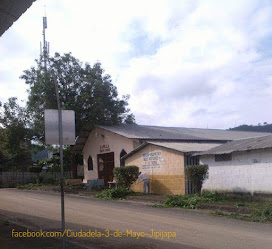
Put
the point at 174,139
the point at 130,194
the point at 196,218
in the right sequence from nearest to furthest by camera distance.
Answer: the point at 196,218
the point at 130,194
the point at 174,139

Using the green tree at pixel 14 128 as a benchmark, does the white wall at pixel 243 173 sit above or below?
below

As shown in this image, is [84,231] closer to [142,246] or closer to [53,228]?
[53,228]

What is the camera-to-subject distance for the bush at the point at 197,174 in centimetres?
1748

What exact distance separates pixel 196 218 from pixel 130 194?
28.6ft

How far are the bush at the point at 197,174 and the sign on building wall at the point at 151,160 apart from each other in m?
4.11

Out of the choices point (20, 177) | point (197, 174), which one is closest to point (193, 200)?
point (197, 174)

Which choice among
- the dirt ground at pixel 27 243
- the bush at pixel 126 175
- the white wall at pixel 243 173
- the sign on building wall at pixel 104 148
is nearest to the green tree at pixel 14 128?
the sign on building wall at pixel 104 148

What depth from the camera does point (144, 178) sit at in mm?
21531

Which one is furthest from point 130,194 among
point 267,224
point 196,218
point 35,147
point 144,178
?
point 35,147

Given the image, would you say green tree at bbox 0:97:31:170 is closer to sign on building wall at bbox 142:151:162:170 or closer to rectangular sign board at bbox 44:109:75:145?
sign on building wall at bbox 142:151:162:170

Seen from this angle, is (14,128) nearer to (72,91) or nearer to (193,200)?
(72,91)

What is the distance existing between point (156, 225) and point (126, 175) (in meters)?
11.6

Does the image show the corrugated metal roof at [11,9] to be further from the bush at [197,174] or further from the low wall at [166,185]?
the low wall at [166,185]

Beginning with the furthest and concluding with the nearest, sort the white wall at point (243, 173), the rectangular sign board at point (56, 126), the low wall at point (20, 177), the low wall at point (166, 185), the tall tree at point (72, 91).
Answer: the low wall at point (20, 177), the tall tree at point (72, 91), the low wall at point (166, 185), the white wall at point (243, 173), the rectangular sign board at point (56, 126)
